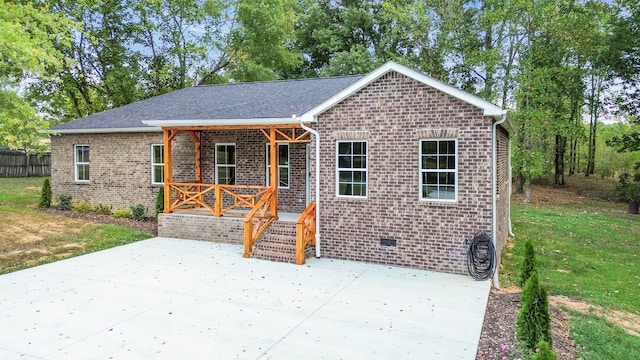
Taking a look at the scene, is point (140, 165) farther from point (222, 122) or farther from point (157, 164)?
point (222, 122)

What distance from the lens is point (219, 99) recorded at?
15.0 meters

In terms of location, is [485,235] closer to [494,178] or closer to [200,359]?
[494,178]

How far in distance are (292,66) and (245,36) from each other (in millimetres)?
3791

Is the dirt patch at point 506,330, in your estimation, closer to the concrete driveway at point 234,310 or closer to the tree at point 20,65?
the concrete driveway at point 234,310

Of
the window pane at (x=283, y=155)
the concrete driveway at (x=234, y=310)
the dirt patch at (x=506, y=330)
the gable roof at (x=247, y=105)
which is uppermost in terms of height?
the gable roof at (x=247, y=105)

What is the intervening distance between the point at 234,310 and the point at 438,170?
5.13 metres

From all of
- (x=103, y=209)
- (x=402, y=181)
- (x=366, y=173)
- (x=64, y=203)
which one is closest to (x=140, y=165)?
(x=103, y=209)

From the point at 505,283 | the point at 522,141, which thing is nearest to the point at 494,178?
the point at 505,283

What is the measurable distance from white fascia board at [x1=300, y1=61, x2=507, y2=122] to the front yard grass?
6507mm

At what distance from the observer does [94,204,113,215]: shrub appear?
15.3 metres

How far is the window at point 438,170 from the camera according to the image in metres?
9.09

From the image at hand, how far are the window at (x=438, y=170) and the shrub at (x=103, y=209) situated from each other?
11548mm

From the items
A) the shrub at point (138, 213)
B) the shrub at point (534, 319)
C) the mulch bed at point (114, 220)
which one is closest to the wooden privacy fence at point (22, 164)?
the mulch bed at point (114, 220)

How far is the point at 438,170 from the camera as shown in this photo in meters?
9.20
